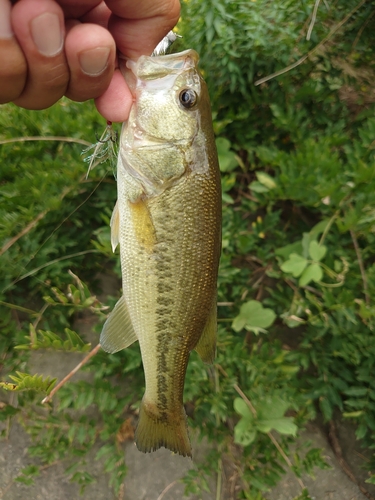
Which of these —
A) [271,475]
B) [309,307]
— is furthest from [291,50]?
[271,475]

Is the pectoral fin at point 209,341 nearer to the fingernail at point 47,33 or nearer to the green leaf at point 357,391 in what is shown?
the fingernail at point 47,33

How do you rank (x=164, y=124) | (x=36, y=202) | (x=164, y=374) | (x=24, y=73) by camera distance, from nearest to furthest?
(x=24, y=73) → (x=164, y=124) → (x=164, y=374) → (x=36, y=202)

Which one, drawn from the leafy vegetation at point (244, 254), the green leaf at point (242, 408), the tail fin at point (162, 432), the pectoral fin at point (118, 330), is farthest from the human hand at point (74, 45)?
the green leaf at point (242, 408)

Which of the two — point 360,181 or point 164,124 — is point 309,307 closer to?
point 360,181

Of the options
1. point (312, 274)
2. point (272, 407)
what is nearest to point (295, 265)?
point (312, 274)

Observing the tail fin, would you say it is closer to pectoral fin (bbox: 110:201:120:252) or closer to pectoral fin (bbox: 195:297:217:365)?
pectoral fin (bbox: 195:297:217:365)

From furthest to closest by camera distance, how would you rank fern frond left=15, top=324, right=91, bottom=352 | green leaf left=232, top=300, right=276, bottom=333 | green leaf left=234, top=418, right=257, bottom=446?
green leaf left=232, top=300, right=276, bottom=333, green leaf left=234, top=418, right=257, bottom=446, fern frond left=15, top=324, right=91, bottom=352

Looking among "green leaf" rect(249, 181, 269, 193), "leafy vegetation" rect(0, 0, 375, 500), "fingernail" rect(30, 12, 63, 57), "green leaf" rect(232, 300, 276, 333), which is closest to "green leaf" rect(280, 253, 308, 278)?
"leafy vegetation" rect(0, 0, 375, 500)
